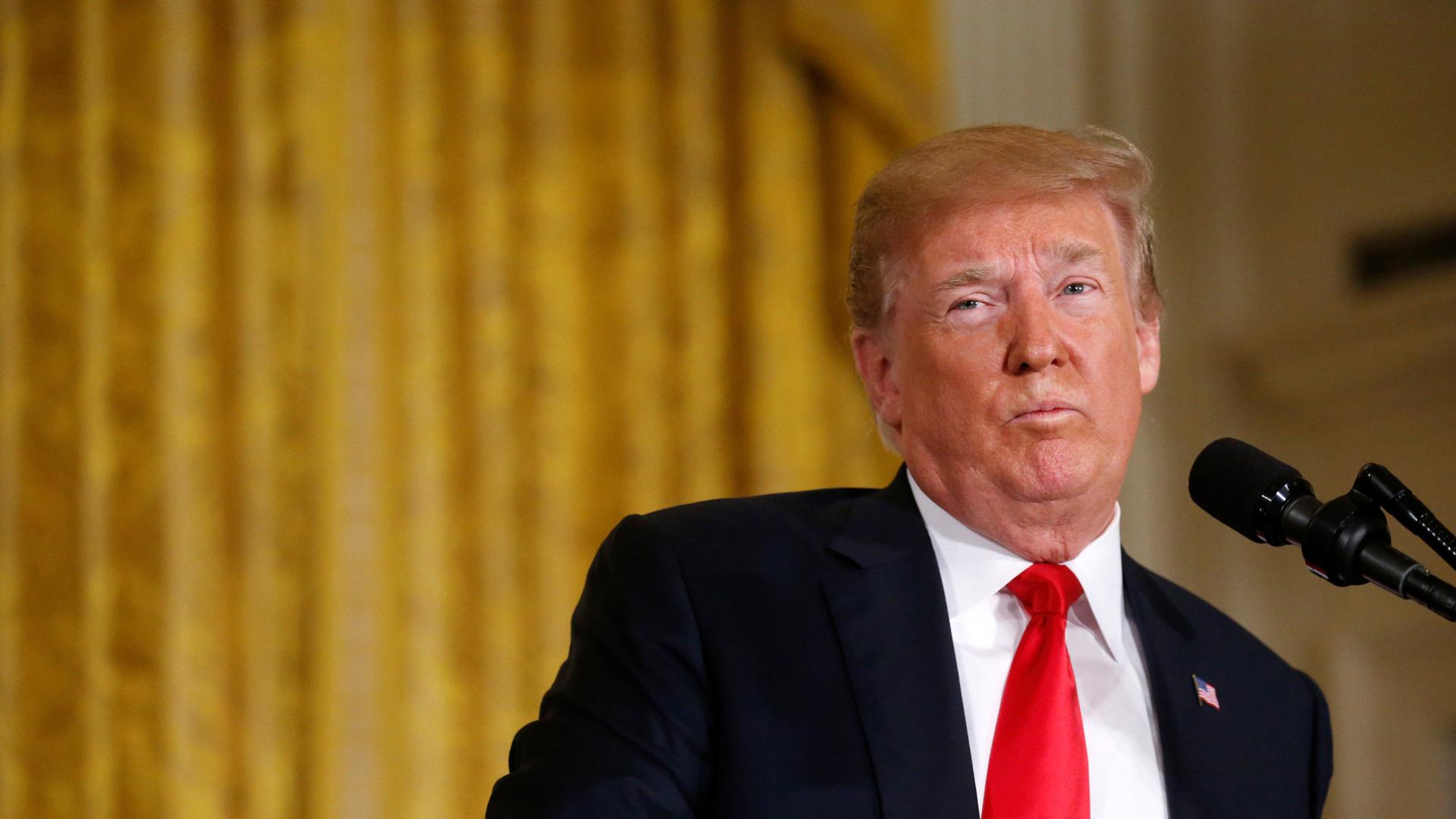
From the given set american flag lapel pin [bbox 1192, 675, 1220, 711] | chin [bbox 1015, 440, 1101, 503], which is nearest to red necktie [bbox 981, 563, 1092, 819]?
chin [bbox 1015, 440, 1101, 503]

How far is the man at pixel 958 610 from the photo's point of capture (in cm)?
151

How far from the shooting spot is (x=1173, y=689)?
1.78 metres

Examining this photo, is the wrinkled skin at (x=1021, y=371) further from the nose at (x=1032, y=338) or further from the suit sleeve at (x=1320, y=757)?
the suit sleeve at (x=1320, y=757)

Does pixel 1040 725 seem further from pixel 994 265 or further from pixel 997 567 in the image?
pixel 994 265

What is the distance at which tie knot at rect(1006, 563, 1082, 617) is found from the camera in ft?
5.52

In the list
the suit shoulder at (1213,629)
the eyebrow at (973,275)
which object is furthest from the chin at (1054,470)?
the suit shoulder at (1213,629)

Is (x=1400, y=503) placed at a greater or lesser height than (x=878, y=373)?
lesser

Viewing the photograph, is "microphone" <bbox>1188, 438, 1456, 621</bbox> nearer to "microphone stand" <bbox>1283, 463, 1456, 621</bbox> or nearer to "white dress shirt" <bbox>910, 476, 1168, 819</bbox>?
"microphone stand" <bbox>1283, 463, 1456, 621</bbox>

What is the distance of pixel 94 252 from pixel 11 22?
0.56m

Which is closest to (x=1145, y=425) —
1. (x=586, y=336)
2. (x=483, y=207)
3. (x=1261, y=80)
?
(x=1261, y=80)

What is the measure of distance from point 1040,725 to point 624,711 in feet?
1.48

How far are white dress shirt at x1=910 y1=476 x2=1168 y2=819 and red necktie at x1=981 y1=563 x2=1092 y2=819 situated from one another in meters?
0.02

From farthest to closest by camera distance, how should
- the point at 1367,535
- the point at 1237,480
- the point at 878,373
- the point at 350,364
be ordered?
the point at 350,364 < the point at 878,373 < the point at 1237,480 < the point at 1367,535

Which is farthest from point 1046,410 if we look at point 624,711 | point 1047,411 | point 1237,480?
point 624,711
